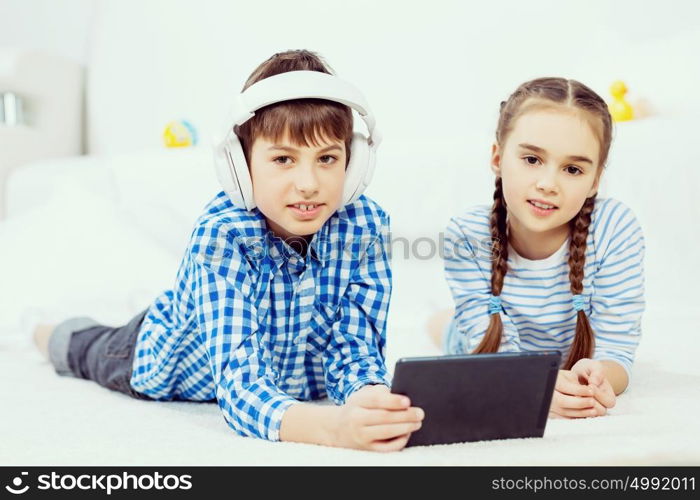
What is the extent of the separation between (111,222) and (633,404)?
4.58ft

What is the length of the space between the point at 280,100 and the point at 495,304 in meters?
0.49

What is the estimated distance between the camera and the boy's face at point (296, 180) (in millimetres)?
967

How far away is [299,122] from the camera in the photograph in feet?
3.15

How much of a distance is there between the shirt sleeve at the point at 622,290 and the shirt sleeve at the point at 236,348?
1.68 ft

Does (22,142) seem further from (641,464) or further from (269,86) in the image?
(641,464)

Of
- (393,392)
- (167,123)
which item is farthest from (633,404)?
(167,123)

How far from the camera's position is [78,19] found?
292cm

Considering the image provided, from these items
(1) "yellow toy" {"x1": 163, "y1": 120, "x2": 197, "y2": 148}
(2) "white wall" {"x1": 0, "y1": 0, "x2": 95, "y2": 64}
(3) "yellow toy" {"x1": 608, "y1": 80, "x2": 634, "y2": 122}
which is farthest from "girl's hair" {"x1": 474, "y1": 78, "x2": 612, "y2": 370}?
(2) "white wall" {"x1": 0, "y1": 0, "x2": 95, "y2": 64}

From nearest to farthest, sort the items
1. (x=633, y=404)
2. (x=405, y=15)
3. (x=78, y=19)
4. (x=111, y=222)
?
(x=633, y=404)
(x=111, y=222)
(x=405, y=15)
(x=78, y=19)

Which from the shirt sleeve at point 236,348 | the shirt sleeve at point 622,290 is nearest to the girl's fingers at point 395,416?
the shirt sleeve at point 236,348

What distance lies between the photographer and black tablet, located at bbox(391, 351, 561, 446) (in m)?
0.77

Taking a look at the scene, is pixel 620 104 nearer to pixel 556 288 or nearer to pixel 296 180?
pixel 556 288

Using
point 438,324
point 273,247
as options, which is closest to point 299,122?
point 273,247

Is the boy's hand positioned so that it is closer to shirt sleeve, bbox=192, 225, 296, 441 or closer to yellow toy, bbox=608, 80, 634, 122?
shirt sleeve, bbox=192, 225, 296, 441
